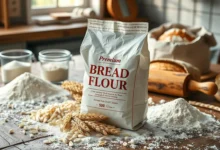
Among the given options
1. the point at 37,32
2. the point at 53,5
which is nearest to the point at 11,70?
the point at 37,32

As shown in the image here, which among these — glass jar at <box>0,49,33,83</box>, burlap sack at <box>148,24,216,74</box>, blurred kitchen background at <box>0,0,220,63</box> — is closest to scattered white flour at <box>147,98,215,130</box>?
burlap sack at <box>148,24,216,74</box>

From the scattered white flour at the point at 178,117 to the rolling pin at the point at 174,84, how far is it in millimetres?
180

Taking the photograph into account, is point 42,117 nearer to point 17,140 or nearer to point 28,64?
point 17,140

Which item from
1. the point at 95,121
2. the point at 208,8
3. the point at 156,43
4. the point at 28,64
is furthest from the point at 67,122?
the point at 208,8

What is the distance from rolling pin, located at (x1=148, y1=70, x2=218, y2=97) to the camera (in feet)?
4.54

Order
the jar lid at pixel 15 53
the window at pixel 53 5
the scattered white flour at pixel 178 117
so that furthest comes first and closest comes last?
the window at pixel 53 5 → the jar lid at pixel 15 53 → the scattered white flour at pixel 178 117

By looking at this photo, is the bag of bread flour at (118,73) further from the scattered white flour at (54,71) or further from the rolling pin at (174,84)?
the scattered white flour at (54,71)

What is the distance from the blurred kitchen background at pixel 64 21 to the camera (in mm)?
2559

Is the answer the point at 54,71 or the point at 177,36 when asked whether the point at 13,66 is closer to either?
the point at 54,71

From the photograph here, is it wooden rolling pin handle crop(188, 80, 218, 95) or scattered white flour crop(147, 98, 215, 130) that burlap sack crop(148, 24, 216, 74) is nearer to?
wooden rolling pin handle crop(188, 80, 218, 95)

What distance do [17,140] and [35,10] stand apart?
78.4 inches

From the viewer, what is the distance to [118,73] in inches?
43.5

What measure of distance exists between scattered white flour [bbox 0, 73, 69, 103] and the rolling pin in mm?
321

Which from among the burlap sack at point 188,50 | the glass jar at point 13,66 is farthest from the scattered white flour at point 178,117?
the glass jar at point 13,66
